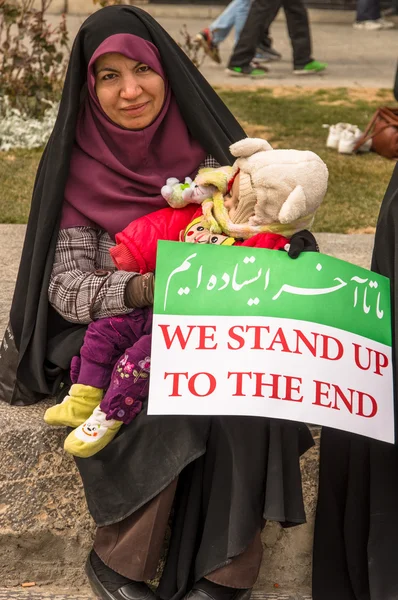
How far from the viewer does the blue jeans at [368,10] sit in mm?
13305

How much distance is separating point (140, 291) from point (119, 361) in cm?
20

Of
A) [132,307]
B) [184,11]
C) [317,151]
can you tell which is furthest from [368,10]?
[132,307]

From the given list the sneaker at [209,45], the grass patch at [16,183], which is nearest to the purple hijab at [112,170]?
the grass patch at [16,183]

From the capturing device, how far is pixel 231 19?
31.7 feet

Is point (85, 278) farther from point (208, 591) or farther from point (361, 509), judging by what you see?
point (361, 509)

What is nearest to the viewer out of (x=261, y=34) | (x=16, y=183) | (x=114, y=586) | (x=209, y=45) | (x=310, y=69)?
(x=114, y=586)

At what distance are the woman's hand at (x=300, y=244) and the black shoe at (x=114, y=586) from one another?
1037mm

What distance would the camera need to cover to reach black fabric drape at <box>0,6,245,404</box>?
9.36 feet

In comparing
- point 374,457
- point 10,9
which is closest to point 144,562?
point 374,457

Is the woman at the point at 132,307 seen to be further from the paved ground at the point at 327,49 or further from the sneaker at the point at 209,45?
the paved ground at the point at 327,49

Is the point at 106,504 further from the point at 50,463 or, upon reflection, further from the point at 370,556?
the point at 370,556

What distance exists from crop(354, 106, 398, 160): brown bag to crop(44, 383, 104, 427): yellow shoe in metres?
4.33

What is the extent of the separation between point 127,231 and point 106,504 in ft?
2.52

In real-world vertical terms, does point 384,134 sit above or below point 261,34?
above
